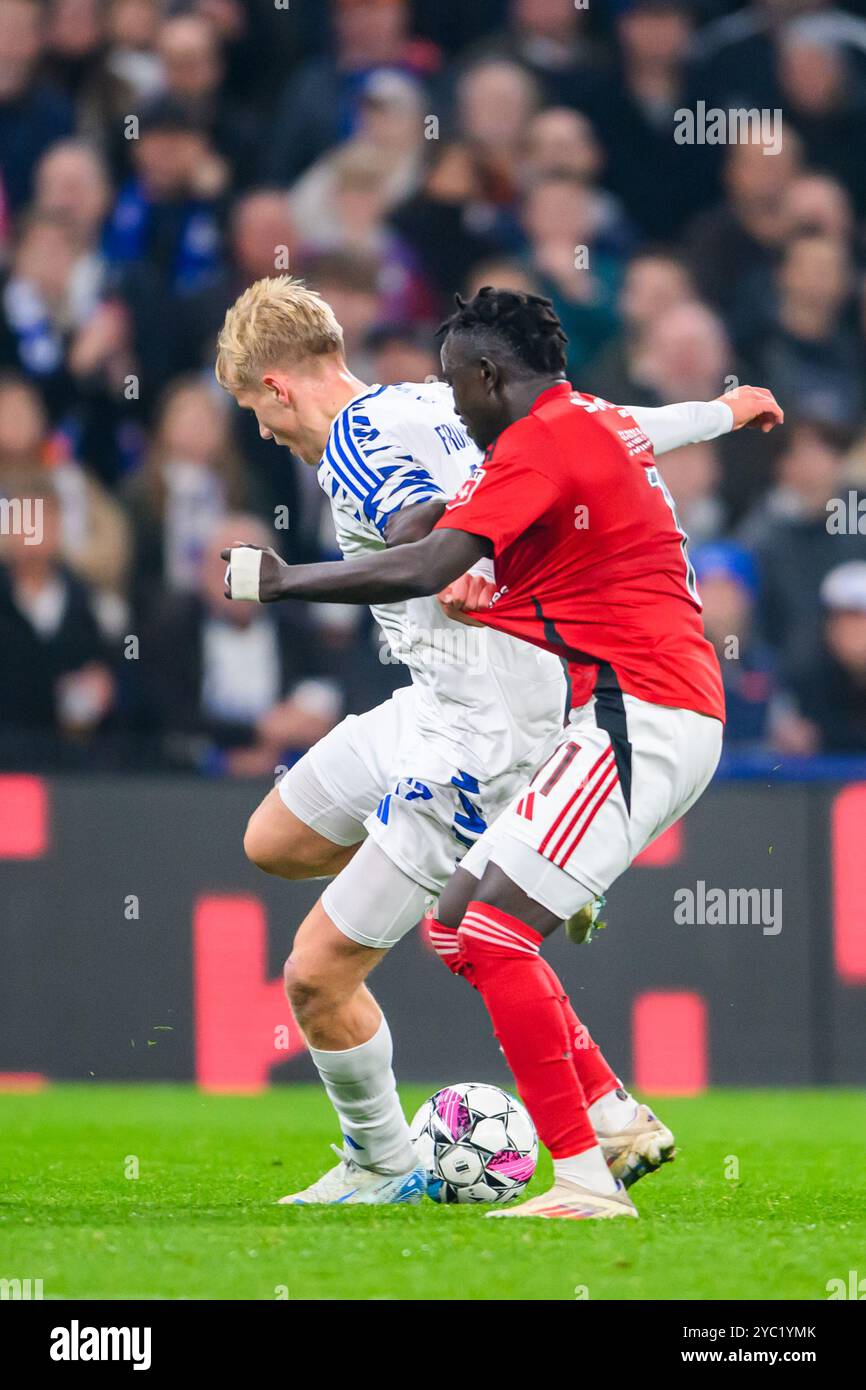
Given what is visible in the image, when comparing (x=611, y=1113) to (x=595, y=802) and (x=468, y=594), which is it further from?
(x=468, y=594)

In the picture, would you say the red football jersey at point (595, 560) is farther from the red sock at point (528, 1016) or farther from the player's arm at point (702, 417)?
the red sock at point (528, 1016)

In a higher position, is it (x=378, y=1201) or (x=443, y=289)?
(x=443, y=289)

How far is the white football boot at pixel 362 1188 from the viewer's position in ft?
17.4

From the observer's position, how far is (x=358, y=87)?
10367 mm

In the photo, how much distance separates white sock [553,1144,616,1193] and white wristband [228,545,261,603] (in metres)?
1.37

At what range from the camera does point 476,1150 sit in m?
5.36

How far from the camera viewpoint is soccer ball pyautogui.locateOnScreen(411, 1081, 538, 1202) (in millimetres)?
5340

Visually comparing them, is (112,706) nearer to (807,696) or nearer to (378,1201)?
(807,696)

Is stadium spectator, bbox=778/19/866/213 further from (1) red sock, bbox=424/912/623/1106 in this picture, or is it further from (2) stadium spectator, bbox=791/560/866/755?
(1) red sock, bbox=424/912/623/1106

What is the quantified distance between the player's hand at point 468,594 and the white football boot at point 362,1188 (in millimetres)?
1449

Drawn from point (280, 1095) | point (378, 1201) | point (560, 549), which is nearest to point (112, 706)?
point (280, 1095)

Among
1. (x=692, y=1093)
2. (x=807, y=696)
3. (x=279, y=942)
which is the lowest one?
(x=692, y=1093)

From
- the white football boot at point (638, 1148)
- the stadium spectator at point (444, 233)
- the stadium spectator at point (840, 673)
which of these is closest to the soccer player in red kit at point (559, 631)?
the white football boot at point (638, 1148)

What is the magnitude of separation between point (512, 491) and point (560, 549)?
228 millimetres
